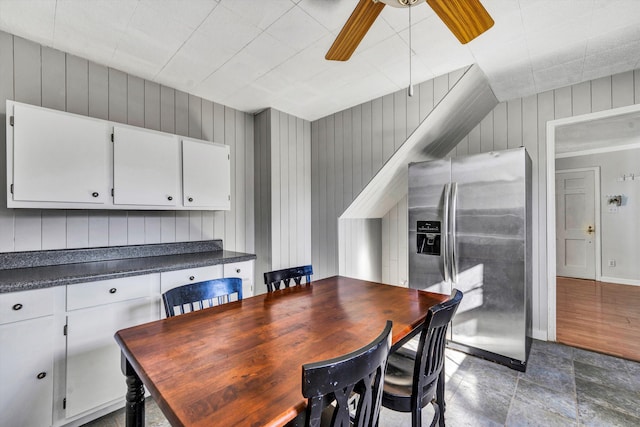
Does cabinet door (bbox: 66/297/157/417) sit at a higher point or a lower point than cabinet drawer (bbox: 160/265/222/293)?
lower

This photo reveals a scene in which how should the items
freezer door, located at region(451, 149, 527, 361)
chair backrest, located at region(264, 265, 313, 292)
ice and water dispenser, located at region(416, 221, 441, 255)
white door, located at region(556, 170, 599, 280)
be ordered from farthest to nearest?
white door, located at region(556, 170, 599, 280), ice and water dispenser, located at region(416, 221, 441, 255), freezer door, located at region(451, 149, 527, 361), chair backrest, located at region(264, 265, 313, 292)

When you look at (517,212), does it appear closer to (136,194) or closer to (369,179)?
(369,179)

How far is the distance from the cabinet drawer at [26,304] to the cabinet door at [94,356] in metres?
0.13

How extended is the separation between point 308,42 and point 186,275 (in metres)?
1.97

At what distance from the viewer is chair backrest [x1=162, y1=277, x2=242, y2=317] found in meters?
1.49

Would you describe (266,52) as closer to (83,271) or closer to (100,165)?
(100,165)

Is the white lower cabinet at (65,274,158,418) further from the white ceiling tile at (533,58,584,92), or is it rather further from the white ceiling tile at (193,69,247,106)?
the white ceiling tile at (533,58,584,92)

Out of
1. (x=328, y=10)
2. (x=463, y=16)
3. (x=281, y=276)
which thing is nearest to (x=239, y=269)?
(x=281, y=276)

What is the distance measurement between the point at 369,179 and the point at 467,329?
1.74 m

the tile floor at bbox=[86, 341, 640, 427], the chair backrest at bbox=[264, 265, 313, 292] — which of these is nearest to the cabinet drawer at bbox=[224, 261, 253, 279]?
the chair backrest at bbox=[264, 265, 313, 292]

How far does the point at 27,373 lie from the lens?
156cm

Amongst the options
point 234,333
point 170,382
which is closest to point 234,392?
point 170,382

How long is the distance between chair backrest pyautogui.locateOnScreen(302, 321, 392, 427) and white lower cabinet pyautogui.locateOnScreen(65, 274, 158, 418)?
167 centimetres

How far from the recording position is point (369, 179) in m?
3.13
